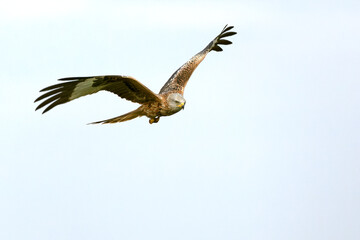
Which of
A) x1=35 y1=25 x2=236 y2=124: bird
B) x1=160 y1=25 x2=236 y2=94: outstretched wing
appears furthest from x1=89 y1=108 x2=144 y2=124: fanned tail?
x1=160 y1=25 x2=236 y2=94: outstretched wing

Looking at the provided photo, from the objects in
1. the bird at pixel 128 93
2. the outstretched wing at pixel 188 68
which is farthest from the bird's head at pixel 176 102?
the outstretched wing at pixel 188 68

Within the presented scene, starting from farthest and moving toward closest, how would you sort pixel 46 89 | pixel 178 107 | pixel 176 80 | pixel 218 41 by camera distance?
1. pixel 218 41
2. pixel 176 80
3. pixel 178 107
4. pixel 46 89

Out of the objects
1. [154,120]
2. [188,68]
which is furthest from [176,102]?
[188,68]

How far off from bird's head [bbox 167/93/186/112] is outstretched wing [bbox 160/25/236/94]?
1.01 meters

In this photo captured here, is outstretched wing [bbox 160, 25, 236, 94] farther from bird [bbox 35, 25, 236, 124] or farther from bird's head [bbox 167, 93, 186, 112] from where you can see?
bird's head [bbox 167, 93, 186, 112]

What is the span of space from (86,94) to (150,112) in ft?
4.51

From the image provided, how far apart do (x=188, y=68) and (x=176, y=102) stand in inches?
108

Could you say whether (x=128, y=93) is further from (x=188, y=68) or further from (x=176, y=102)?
(x=188, y=68)

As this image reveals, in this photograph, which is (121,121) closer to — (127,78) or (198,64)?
(127,78)

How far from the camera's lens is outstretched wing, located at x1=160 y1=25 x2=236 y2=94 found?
1623cm

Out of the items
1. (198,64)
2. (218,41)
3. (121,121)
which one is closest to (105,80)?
(121,121)

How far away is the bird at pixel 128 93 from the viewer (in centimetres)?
1364

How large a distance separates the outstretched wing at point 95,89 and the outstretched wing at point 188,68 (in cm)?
130

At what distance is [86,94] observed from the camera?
13.9 metres
